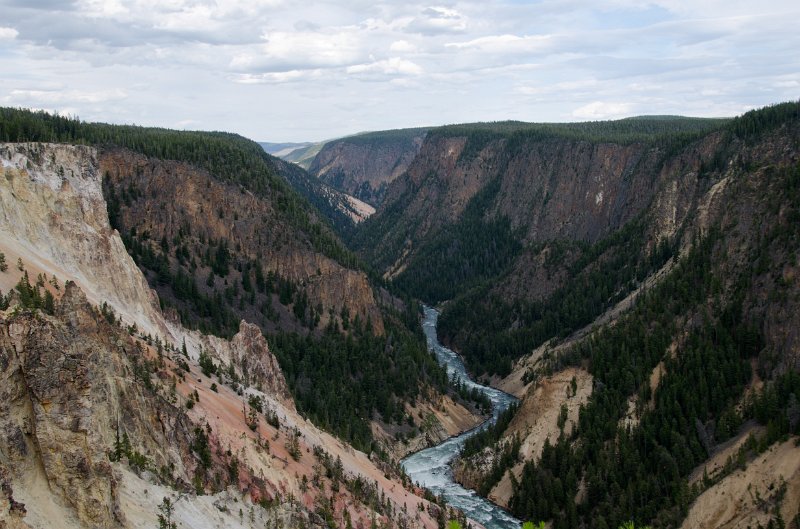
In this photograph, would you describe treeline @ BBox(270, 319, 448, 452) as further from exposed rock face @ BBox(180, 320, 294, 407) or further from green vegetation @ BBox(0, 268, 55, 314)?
green vegetation @ BBox(0, 268, 55, 314)

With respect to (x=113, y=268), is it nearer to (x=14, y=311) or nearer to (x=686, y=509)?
(x=14, y=311)

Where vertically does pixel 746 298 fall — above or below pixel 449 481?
above

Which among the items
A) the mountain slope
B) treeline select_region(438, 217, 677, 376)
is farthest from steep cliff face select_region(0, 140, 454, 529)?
treeline select_region(438, 217, 677, 376)

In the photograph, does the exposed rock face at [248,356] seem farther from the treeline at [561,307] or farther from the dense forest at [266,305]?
the treeline at [561,307]

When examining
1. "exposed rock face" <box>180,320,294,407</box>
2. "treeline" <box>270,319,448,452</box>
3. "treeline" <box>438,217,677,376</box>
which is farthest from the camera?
"treeline" <box>438,217,677,376</box>

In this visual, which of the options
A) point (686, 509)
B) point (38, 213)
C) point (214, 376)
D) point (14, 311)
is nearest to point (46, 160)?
point (38, 213)

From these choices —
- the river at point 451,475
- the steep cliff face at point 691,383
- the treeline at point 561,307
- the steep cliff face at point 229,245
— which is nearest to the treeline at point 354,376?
the steep cliff face at point 229,245
